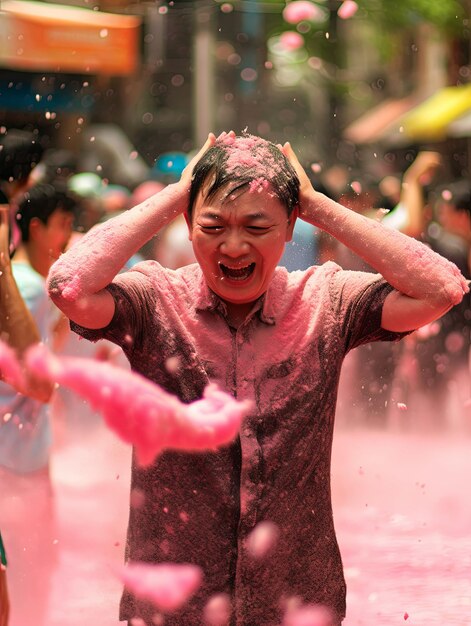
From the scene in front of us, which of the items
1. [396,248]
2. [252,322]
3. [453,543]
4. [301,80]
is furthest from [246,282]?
[301,80]

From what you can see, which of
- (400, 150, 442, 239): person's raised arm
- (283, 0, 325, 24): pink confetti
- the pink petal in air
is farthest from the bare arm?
(283, 0, 325, 24): pink confetti

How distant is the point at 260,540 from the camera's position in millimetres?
2881

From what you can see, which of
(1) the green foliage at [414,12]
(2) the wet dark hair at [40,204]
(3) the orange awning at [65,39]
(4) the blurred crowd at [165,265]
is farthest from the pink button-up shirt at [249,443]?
(1) the green foliage at [414,12]

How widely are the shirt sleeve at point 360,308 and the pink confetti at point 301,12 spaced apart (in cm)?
1069

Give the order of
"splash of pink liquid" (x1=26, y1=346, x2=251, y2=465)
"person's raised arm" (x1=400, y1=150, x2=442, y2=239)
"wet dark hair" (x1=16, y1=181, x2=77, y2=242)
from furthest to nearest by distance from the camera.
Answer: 1. "person's raised arm" (x1=400, y1=150, x2=442, y2=239)
2. "wet dark hair" (x1=16, y1=181, x2=77, y2=242)
3. "splash of pink liquid" (x1=26, y1=346, x2=251, y2=465)

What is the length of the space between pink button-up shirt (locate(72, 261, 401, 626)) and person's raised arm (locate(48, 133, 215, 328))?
6cm

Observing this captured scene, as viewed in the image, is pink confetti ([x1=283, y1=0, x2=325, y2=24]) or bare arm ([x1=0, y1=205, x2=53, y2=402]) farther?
pink confetti ([x1=283, y1=0, x2=325, y2=24])

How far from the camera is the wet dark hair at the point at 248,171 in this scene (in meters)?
2.90

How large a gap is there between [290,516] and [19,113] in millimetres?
7835

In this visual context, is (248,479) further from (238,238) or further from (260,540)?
(238,238)

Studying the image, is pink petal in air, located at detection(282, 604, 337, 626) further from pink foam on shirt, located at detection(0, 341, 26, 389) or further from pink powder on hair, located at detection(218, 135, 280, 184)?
pink powder on hair, located at detection(218, 135, 280, 184)

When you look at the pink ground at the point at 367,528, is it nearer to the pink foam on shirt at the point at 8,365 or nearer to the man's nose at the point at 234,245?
the pink foam on shirt at the point at 8,365

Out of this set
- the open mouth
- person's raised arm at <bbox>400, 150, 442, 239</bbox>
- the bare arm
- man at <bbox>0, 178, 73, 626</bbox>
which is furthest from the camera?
person's raised arm at <bbox>400, 150, 442, 239</bbox>

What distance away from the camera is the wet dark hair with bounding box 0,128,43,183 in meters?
4.56
